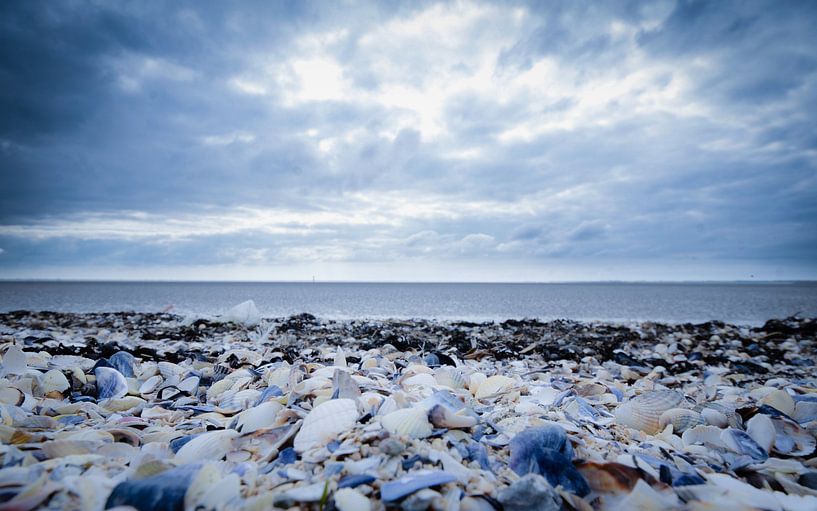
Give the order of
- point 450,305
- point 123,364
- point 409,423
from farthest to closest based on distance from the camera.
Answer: point 450,305
point 123,364
point 409,423

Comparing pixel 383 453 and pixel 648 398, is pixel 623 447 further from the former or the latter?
pixel 383 453

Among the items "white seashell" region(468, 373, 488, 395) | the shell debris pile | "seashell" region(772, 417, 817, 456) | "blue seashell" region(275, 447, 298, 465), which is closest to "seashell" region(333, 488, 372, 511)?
the shell debris pile

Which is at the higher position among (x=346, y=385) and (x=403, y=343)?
(x=346, y=385)

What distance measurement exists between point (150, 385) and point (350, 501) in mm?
2838

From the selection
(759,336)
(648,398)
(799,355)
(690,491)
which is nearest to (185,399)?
(690,491)

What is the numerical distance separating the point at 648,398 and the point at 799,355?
880 centimetres

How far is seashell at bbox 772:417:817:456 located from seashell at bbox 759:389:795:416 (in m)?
0.45

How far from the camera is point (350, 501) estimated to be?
57.4 inches

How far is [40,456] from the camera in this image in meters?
1.79

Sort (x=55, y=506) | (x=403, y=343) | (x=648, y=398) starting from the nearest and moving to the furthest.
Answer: (x=55, y=506)
(x=648, y=398)
(x=403, y=343)

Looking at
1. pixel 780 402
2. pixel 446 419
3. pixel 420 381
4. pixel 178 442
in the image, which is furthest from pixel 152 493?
pixel 780 402

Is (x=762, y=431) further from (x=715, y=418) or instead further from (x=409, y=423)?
(x=409, y=423)

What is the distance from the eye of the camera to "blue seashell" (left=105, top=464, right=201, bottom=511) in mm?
1448

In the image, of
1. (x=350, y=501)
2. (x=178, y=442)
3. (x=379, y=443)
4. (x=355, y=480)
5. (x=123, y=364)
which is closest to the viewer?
(x=350, y=501)
